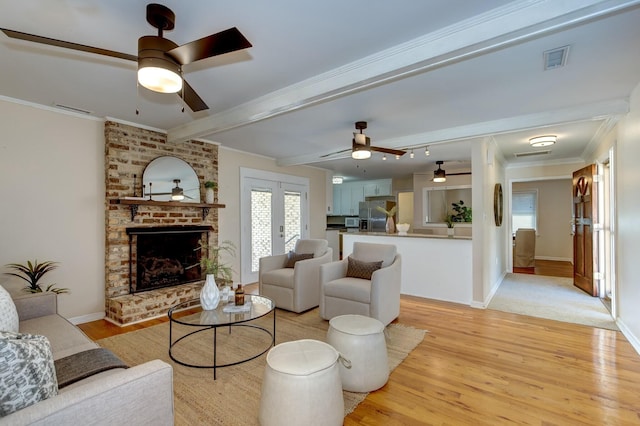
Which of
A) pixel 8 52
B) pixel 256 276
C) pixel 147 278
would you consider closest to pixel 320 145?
pixel 256 276

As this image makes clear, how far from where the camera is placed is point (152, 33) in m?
2.03

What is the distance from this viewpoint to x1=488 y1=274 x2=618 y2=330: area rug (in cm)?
370

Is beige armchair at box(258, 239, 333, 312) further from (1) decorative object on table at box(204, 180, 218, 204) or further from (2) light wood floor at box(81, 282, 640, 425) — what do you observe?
(1) decorative object on table at box(204, 180, 218, 204)

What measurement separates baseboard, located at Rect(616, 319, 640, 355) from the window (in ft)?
17.9

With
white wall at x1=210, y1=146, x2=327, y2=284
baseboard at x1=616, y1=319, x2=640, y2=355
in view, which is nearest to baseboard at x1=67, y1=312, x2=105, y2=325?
white wall at x1=210, y1=146, x2=327, y2=284

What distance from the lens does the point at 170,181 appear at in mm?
4281

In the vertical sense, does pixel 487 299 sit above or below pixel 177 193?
below

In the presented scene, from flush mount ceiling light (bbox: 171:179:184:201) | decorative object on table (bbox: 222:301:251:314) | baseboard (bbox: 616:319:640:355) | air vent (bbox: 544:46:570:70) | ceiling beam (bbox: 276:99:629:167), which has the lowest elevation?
baseboard (bbox: 616:319:640:355)

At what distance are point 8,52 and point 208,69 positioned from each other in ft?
4.62

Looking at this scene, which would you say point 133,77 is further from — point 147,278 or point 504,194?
point 504,194

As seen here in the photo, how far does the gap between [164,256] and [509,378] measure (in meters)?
4.12

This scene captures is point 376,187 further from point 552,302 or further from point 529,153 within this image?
point 552,302

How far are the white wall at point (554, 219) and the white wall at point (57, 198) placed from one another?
31.4ft

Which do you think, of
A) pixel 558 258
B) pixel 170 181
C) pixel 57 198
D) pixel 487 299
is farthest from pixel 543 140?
pixel 57 198
